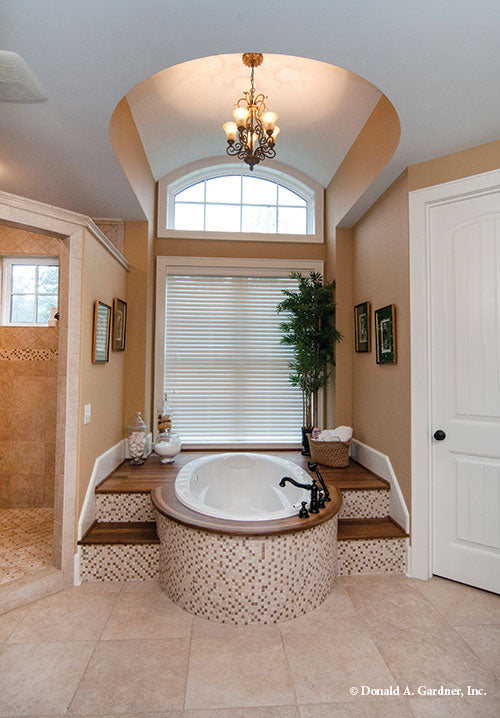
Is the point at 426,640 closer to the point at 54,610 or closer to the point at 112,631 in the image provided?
the point at 112,631

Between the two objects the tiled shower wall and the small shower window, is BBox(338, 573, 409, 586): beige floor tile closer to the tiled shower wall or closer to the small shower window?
the tiled shower wall

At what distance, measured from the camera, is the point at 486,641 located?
6.25ft

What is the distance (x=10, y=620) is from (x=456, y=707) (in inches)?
85.9

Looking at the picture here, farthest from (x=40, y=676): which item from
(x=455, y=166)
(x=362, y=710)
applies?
(x=455, y=166)

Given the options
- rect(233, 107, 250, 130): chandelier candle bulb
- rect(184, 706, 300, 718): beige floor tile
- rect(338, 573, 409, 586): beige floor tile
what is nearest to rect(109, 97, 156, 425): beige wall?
rect(233, 107, 250, 130): chandelier candle bulb

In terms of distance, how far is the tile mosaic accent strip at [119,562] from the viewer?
2422 mm

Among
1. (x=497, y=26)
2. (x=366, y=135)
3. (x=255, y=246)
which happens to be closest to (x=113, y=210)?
(x=255, y=246)

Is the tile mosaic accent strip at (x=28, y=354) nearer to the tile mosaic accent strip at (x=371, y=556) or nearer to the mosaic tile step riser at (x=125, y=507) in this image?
the mosaic tile step riser at (x=125, y=507)

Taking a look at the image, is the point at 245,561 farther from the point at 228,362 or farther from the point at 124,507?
the point at 228,362

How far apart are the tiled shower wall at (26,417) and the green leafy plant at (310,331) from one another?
7.29ft

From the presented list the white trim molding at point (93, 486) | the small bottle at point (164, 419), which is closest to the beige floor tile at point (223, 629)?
the white trim molding at point (93, 486)

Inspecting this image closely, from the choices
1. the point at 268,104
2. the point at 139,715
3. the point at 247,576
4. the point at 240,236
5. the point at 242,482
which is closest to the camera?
the point at 139,715

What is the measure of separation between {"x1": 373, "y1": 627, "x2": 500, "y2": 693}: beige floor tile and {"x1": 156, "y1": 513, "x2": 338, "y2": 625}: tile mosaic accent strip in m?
0.45

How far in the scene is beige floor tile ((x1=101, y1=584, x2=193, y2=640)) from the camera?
1947 millimetres
